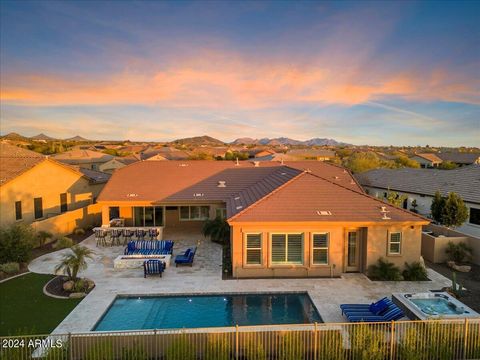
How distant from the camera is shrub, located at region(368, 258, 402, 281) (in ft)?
52.0

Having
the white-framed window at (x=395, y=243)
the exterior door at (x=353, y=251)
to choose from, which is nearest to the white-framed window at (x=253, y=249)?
the exterior door at (x=353, y=251)

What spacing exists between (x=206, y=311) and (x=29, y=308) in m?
7.07

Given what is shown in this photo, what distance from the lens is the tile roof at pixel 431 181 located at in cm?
2645

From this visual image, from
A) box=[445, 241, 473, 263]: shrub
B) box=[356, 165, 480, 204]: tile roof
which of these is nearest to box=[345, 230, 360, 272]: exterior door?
box=[445, 241, 473, 263]: shrub

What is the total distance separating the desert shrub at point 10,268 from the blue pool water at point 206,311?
23.9 ft

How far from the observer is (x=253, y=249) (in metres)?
Answer: 16.1

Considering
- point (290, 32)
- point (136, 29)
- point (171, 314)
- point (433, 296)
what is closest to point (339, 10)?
point (290, 32)

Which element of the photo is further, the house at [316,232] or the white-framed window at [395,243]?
the white-framed window at [395,243]

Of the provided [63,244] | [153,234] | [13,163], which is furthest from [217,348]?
[13,163]

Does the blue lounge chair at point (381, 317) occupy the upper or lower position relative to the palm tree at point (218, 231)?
lower

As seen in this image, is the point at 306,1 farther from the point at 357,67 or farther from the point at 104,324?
→ the point at 104,324

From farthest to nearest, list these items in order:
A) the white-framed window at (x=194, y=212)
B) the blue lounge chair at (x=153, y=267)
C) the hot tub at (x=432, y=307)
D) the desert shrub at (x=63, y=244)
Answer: the white-framed window at (x=194, y=212) → the desert shrub at (x=63, y=244) → the blue lounge chair at (x=153, y=267) → the hot tub at (x=432, y=307)

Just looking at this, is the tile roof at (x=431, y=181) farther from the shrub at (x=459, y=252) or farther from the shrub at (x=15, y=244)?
the shrub at (x=15, y=244)

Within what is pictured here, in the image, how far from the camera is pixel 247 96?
4319cm
